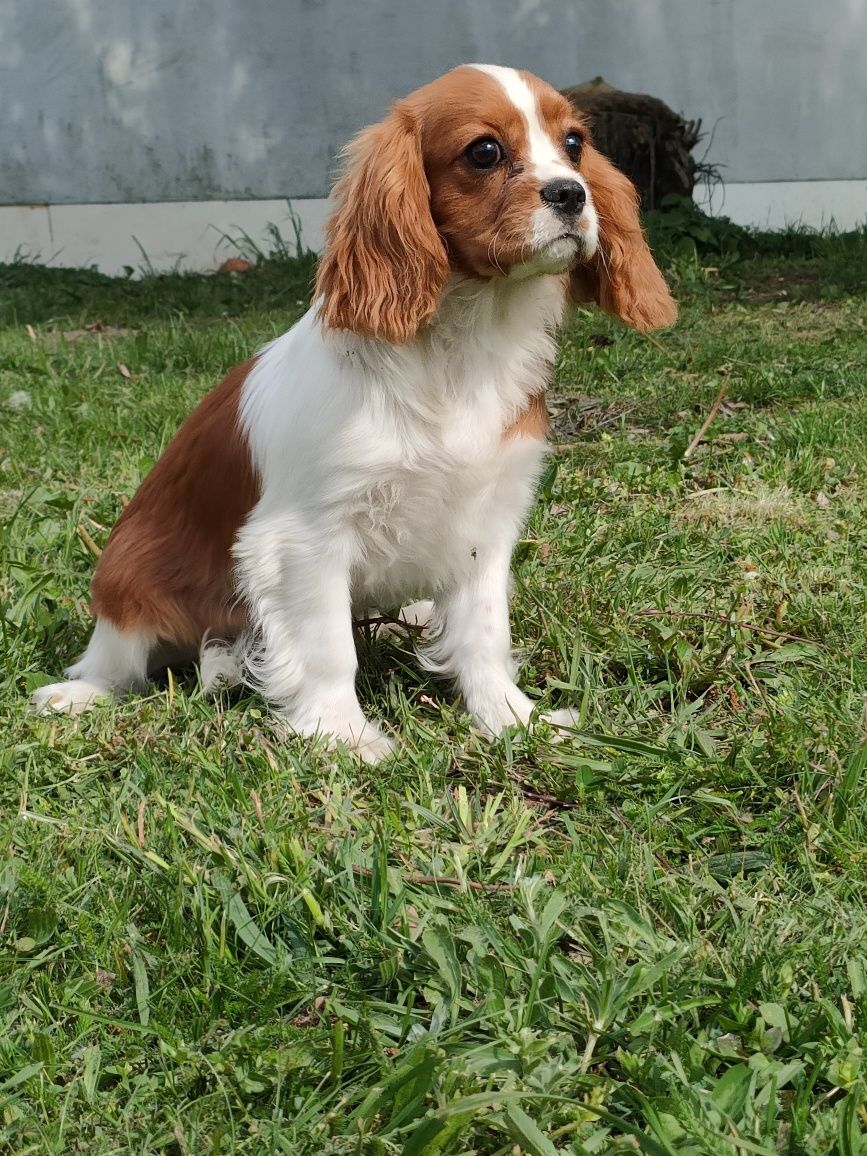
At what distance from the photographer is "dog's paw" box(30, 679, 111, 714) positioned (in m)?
2.83

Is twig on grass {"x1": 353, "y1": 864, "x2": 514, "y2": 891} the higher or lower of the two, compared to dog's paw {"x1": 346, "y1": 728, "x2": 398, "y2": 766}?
higher

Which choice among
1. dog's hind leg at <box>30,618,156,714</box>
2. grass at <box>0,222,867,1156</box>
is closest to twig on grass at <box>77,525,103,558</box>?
grass at <box>0,222,867,1156</box>

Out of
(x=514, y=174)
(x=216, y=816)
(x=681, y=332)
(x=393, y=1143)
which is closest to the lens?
(x=393, y=1143)

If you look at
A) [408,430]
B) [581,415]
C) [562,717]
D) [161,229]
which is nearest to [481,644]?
[562,717]

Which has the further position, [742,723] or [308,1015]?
[742,723]

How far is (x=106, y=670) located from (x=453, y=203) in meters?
1.38

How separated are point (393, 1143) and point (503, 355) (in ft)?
5.49

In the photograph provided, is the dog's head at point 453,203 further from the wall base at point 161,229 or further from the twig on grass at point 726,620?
the wall base at point 161,229

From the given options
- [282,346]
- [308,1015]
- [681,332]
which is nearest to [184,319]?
[681,332]

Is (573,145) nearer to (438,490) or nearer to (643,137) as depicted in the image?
(438,490)

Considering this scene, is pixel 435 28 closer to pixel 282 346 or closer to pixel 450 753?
pixel 282 346

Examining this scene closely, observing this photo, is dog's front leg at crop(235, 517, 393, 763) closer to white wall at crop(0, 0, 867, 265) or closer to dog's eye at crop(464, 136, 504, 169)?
dog's eye at crop(464, 136, 504, 169)

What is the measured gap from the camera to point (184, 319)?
281 inches

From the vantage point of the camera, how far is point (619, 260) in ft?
9.37
